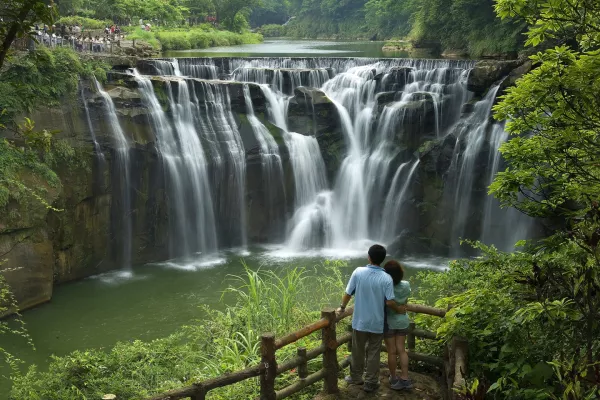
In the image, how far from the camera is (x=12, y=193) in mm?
11508

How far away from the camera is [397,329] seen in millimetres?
5461

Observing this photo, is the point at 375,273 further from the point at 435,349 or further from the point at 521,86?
the point at 521,86

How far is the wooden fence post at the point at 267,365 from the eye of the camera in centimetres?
498

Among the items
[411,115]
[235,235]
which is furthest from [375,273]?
[411,115]

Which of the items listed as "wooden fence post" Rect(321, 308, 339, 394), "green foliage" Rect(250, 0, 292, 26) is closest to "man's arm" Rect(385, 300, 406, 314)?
"wooden fence post" Rect(321, 308, 339, 394)

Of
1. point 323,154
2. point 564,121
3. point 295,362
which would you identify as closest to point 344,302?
point 295,362

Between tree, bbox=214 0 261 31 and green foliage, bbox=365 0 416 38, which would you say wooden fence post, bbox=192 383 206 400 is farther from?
tree, bbox=214 0 261 31

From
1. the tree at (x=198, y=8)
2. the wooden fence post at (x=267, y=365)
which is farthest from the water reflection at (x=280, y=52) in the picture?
the wooden fence post at (x=267, y=365)

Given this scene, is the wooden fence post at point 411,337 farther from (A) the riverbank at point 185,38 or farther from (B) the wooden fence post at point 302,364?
(A) the riverbank at point 185,38

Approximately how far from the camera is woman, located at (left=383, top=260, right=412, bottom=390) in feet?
17.8

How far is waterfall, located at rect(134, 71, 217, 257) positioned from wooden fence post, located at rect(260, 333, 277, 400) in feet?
34.5

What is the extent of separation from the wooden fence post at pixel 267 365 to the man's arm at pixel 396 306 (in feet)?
3.61

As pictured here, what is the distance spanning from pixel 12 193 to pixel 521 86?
1001cm

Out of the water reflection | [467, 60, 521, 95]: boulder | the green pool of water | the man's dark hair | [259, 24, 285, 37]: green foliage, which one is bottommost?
the green pool of water
